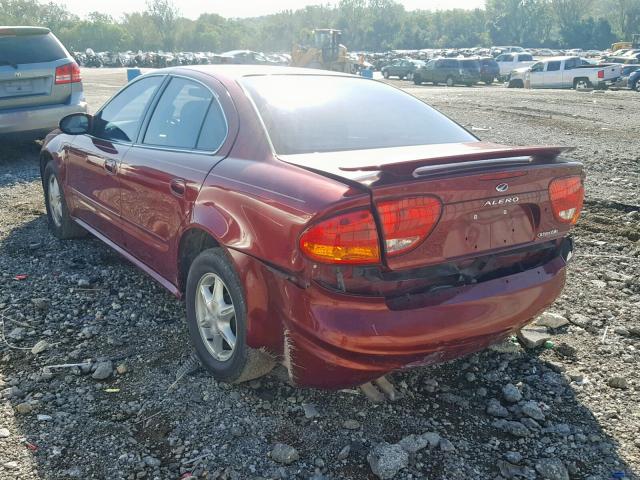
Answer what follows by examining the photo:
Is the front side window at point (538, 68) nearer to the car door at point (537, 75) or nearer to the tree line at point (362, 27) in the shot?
the car door at point (537, 75)

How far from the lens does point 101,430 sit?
9.20 feet

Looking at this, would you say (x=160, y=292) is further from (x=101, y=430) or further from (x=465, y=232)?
(x=465, y=232)

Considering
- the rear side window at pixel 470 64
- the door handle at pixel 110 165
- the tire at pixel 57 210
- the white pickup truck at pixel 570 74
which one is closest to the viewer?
the door handle at pixel 110 165

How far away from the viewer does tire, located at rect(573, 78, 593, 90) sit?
2833 centimetres

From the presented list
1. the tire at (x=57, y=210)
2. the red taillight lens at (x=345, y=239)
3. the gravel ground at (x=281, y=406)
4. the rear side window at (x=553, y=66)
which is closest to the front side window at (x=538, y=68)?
the rear side window at (x=553, y=66)

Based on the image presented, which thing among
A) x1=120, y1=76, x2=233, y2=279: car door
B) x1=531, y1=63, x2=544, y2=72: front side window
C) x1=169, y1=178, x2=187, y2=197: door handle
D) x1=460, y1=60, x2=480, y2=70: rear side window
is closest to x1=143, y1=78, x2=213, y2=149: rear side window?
x1=120, y1=76, x2=233, y2=279: car door

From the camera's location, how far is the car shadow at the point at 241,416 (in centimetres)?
257

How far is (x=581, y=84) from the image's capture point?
94.1ft

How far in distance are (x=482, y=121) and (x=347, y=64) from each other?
24.4 metres

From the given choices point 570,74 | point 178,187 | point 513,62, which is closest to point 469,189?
point 178,187

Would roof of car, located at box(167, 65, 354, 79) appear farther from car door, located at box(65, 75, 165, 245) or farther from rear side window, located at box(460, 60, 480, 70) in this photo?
rear side window, located at box(460, 60, 480, 70)

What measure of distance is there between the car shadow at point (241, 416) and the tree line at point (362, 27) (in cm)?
10152

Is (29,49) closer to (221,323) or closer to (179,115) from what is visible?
(179,115)

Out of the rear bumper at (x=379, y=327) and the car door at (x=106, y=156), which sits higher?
the car door at (x=106, y=156)
